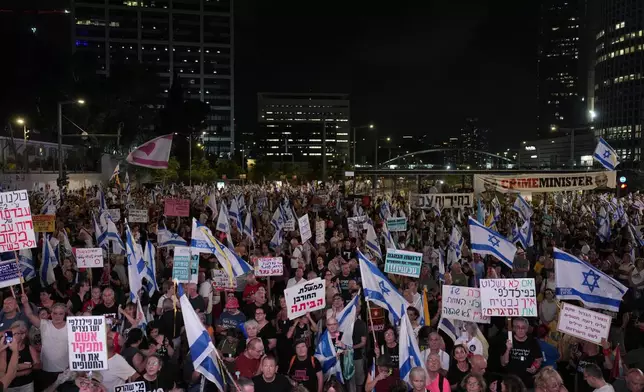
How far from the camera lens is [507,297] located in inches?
310

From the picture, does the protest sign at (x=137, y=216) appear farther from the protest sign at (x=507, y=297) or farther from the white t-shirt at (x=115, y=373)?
the protest sign at (x=507, y=297)

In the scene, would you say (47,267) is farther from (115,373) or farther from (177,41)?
(177,41)

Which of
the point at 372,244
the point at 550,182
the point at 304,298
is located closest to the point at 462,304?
the point at 304,298

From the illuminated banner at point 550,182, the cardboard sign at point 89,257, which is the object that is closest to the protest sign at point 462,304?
the cardboard sign at point 89,257

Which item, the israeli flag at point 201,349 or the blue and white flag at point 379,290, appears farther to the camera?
the blue and white flag at point 379,290

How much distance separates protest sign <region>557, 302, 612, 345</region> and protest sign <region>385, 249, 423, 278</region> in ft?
9.34

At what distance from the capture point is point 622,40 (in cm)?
13850

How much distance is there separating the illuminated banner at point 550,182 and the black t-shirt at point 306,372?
18476 mm

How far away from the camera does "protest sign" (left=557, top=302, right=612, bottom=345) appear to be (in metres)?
7.14

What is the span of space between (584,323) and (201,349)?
14.5 ft

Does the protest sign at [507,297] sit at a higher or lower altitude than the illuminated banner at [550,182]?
lower

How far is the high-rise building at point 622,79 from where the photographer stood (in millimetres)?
129625

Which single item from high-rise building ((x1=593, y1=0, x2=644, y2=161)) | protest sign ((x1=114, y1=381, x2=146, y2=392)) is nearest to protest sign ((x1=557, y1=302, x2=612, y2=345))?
protest sign ((x1=114, y1=381, x2=146, y2=392))

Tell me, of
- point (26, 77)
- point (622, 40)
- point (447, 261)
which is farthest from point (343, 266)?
point (622, 40)
